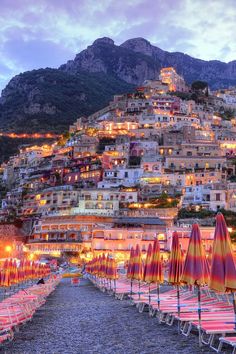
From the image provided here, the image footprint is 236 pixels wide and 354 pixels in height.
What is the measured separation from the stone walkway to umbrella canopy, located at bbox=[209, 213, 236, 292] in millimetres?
1618

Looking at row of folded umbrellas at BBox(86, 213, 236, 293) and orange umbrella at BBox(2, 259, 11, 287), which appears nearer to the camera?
row of folded umbrellas at BBox(86, 213, 236, 293)

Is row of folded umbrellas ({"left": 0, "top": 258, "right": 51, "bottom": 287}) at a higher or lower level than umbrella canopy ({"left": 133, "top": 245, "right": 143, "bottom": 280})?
lower

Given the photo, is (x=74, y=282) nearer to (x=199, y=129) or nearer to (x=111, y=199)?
(x=111, y=199)

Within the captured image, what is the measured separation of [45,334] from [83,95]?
175 metres

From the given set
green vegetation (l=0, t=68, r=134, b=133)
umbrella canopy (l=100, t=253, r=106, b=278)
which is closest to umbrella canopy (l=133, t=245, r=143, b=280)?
umbrella canopy (l=100, t=253, r=106, b=278)

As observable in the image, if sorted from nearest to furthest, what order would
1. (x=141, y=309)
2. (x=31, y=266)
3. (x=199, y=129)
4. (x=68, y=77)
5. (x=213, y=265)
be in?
(x=213, y=265) < (x=141, y=309) < (x=31, y=266) < (x=199, y=129) < (x=68, y=77)

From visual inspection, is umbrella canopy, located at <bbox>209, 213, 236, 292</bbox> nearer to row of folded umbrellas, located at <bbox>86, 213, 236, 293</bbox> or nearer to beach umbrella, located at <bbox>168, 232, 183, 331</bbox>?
row of folded umbrellas, located at <bbox>86, 213, 236, 293</bbox>

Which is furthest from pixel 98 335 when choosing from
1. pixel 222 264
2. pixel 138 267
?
pixel 138 267

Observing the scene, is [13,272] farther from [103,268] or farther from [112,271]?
[103,268]

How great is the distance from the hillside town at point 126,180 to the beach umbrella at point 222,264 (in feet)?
147

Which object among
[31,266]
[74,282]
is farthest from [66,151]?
[31,266]

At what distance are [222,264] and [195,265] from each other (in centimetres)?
186

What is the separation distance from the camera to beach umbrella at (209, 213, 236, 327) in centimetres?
A: 883

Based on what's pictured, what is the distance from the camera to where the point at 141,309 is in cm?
1741
